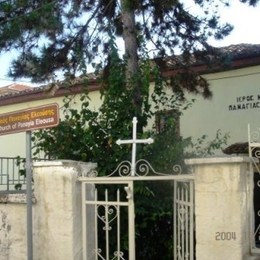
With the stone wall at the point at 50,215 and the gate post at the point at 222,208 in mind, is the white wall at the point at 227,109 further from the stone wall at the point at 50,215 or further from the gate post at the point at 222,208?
the gate post at the point at 222,208

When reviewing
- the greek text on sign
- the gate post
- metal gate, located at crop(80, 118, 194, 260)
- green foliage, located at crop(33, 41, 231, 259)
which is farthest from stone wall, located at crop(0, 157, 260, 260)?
green foliage, located at crop(33, 41, 231, 259)

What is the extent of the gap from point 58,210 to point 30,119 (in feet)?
3.71

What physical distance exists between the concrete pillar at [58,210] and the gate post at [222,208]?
1467 millimetres

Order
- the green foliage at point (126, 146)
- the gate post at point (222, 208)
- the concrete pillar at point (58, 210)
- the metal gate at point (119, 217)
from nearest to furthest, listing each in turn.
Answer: the gate post at point (222, 208)
the metal gate at point (119, 217)
the concrete pillar at point (58, 210)
the green foliage at point (126, 146)

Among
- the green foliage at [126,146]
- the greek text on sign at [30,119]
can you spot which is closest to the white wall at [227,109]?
the green foliage at [126,146]

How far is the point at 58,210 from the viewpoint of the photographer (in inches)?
235

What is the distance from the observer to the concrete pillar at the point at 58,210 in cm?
584

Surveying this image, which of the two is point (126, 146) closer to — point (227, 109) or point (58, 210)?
point (58, 210)

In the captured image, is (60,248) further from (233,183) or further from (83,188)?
(233,183)

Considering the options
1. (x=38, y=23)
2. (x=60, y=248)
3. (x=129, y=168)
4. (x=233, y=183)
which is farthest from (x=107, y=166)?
(x=38, y=23)

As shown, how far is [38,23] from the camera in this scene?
27.8 ft

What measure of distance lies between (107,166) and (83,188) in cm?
87

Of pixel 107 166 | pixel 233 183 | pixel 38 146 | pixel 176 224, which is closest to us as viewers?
pixel 233 183

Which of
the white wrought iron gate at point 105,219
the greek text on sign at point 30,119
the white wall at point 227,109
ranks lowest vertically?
the white wrought iron gate at point 105,219
